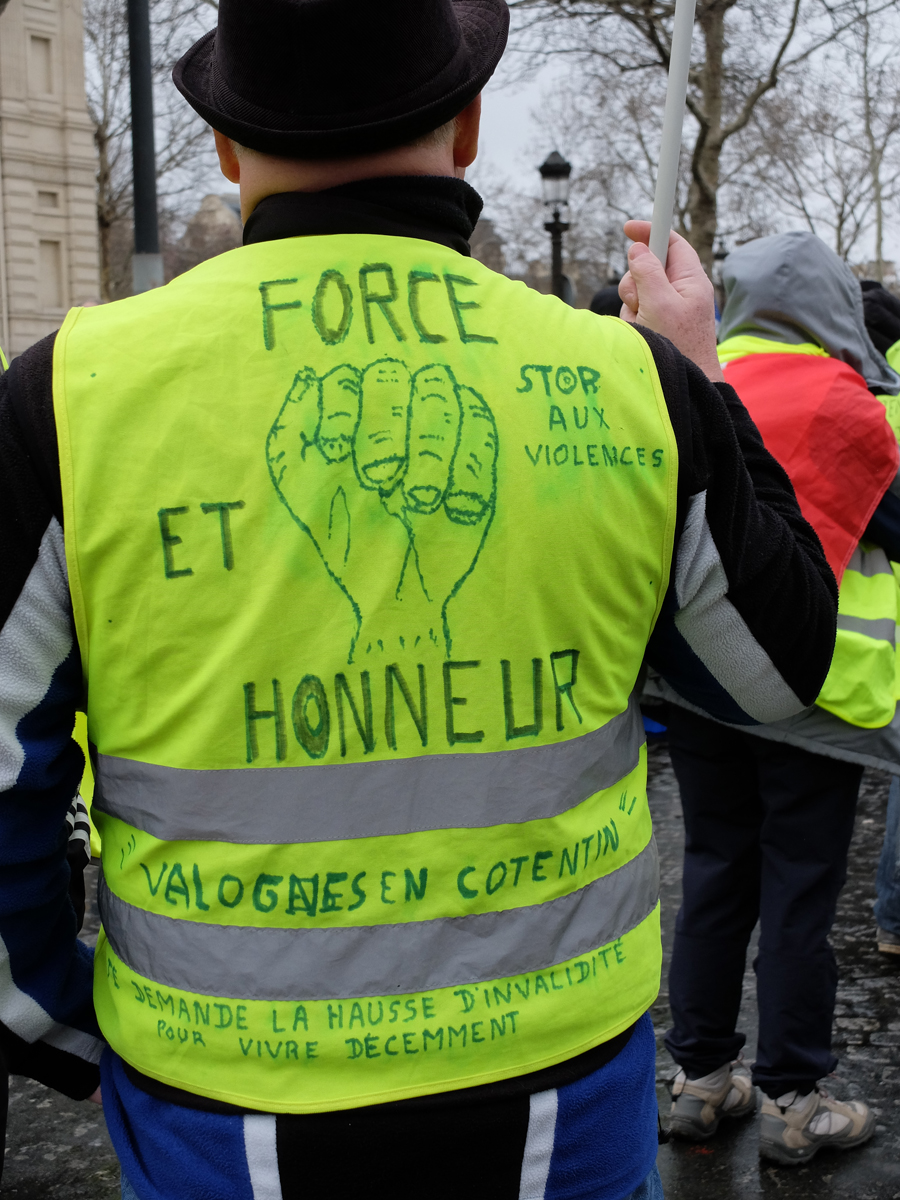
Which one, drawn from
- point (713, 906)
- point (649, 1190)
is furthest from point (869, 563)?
point (649, 1190)

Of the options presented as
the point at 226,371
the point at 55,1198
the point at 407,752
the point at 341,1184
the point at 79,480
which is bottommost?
the point at 55,1198

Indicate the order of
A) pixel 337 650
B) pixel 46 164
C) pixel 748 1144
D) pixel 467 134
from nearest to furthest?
pixel 337 650
pixel 467 134
pixel 748 1144
pixel 46 164

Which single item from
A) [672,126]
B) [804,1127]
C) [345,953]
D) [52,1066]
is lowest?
[804,1127]

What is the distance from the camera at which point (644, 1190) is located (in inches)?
61.1

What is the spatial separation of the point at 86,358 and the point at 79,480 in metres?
0.13

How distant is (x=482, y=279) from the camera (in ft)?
4.81

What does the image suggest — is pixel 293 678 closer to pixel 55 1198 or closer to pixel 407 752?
pixel 407 752

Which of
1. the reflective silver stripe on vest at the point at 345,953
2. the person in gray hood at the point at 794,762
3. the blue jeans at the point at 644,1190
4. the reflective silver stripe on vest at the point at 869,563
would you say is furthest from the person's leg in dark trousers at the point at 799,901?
the reflective silver stripe on vest at the point at 345,953

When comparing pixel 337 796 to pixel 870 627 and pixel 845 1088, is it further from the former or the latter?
pixel 845 1088

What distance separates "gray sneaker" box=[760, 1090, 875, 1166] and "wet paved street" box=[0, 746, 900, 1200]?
4cm

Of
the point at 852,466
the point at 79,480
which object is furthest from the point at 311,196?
the point at 852,466

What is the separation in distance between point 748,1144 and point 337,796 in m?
2.46

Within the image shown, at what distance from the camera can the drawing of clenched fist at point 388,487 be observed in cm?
134

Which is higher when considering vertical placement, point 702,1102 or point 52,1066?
point 52,1066
